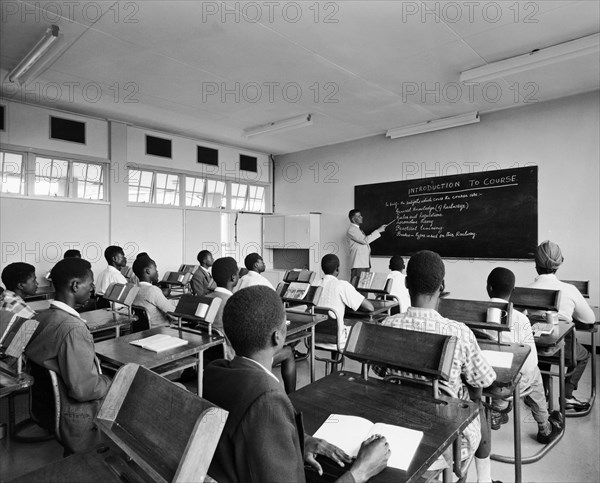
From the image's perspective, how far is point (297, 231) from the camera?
757 centimetres

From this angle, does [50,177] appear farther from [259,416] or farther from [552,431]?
[552,431]

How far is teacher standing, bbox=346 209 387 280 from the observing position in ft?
21.3

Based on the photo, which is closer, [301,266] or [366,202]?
[366,202]

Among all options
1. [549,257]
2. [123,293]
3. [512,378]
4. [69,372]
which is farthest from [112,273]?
[549,257]

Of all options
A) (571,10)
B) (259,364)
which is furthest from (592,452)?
(571,10)

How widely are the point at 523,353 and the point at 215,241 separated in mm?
6034

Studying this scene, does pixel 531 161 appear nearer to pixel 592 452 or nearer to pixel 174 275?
pixel 592 452

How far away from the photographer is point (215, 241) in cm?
728

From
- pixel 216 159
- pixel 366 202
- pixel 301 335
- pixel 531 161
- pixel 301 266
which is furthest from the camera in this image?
pixel 301 266

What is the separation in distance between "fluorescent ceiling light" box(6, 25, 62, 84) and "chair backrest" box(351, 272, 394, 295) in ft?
11.9

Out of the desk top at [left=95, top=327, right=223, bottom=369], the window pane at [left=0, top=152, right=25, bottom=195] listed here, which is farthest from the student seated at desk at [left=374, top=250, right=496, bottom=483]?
the window pane at [left=0, top=152, right=25, bottom=195]

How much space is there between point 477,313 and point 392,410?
105 cm

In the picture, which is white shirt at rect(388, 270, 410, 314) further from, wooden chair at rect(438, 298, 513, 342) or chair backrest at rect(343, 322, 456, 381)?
chair backrest at rect(343, 322, 456, 381)

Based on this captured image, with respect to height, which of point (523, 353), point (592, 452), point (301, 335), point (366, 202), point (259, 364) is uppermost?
point (366, 202)
